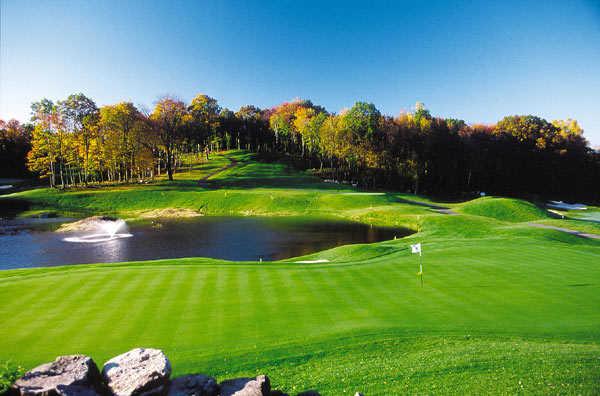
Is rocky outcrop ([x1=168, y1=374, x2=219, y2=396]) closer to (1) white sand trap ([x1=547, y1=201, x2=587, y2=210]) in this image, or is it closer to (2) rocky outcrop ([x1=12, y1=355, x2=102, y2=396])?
(2) rocky outcrop ([x1=12, y1=355, x2=102, y2=396])

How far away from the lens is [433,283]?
1605cm

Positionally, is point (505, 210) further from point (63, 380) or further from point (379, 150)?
point (63, 380)

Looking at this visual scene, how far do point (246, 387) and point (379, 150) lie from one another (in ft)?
280

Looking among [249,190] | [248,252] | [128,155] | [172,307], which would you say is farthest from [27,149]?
[172,307]

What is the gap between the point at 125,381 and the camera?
5.96 meters

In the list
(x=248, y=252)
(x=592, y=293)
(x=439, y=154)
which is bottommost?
(x=248, y=252)

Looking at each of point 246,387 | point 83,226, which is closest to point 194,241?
point 83,226

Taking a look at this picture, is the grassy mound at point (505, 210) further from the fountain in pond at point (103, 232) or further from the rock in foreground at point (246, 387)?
the rock in foreground at point (246, 387)

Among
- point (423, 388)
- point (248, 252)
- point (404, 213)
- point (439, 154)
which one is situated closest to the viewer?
point (423, 388)

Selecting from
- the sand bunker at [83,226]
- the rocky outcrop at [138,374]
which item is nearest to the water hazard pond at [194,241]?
the sand bunker at [83,226]

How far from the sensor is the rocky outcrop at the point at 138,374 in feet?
19.0

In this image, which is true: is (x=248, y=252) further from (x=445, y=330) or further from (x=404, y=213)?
(x=404, y=213)

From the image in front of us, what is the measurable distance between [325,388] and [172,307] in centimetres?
666

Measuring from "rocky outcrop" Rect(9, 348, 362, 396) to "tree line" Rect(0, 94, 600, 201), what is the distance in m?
73.3
